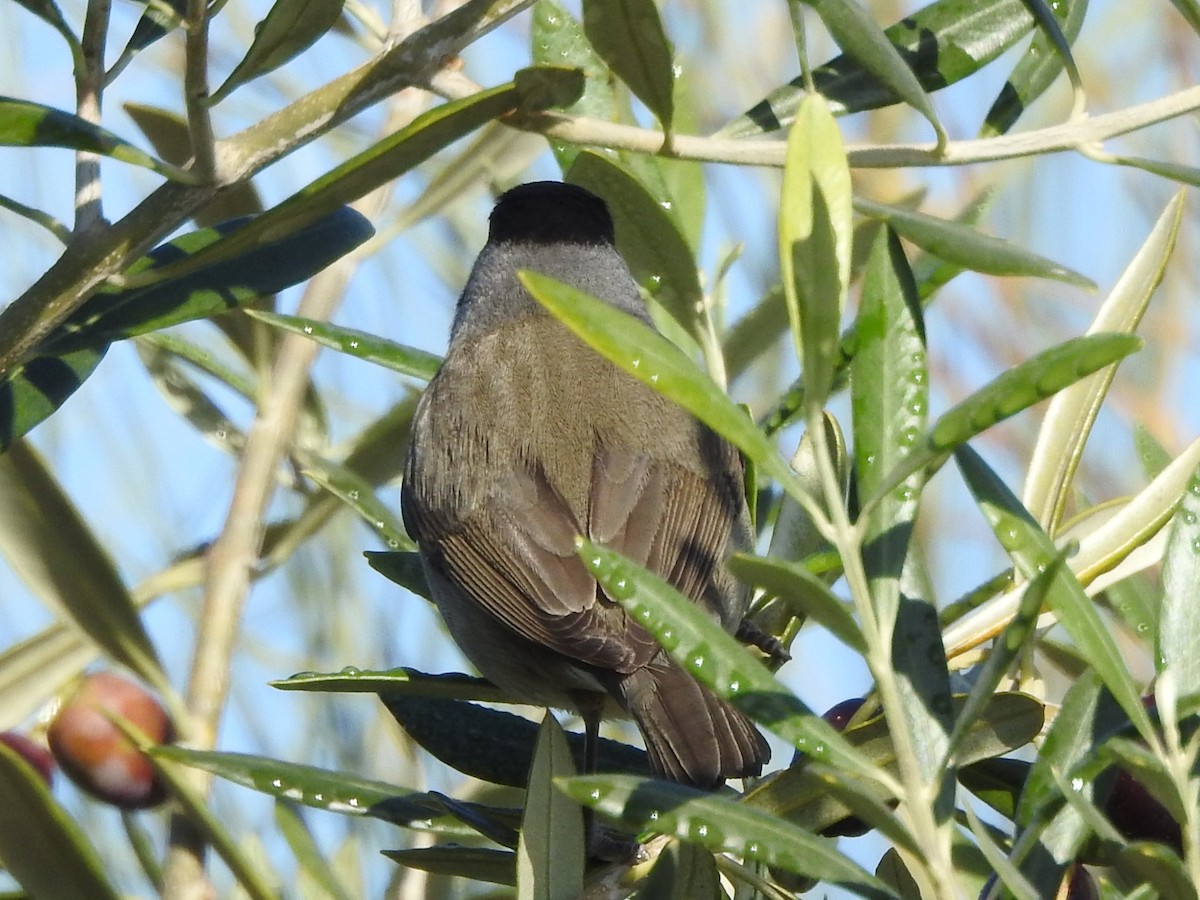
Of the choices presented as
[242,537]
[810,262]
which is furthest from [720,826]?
[242,537]

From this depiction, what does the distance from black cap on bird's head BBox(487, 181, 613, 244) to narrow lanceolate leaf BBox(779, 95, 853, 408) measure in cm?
270

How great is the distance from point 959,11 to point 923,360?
844mm

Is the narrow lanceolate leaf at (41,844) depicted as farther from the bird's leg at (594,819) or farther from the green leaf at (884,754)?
the green leaf at (884,754)

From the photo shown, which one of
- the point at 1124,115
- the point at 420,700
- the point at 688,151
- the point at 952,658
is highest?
the point at 1124,115

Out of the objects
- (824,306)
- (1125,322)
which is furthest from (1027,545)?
(1125,322)

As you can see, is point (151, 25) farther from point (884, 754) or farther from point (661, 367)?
point (884, 754)

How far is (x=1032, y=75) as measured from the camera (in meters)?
2.35

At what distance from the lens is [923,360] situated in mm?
1702

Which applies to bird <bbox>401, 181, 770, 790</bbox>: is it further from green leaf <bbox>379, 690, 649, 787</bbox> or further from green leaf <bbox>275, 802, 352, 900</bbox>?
green leaf <bbox>275, 802, 352, 900</bbox>

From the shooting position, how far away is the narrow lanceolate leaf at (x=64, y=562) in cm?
235

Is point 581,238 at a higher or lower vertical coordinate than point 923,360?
higher

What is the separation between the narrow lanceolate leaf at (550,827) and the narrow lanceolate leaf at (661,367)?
21.8 inches

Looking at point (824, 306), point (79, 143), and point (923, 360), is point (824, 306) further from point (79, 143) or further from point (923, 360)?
point (79, 143)

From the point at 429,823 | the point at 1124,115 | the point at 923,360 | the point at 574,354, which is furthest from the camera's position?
the point at 574,354
